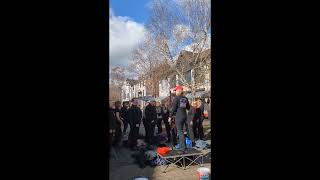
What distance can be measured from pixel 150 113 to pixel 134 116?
54cm

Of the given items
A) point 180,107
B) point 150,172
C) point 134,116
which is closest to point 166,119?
point 134,116

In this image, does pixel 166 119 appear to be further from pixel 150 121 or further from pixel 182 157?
pixel 182 157

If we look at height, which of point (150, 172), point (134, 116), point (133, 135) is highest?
point (134, 116)

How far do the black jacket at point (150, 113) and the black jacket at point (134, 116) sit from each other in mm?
299

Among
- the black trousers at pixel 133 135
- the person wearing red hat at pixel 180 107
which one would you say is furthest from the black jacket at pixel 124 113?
the person wearing red hat at pixel 180 107

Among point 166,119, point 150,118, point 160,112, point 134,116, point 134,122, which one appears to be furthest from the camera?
point 160,112

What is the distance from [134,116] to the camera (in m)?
6.76

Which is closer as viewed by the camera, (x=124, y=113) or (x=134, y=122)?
(x=134, y=122)

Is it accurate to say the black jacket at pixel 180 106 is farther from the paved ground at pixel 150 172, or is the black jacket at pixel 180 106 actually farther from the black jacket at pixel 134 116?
the black jacket at pixel 134 116

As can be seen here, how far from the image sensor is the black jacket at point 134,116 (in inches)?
263
